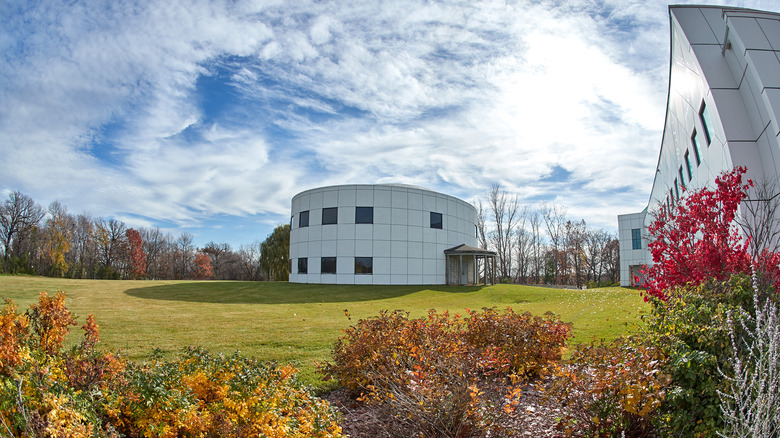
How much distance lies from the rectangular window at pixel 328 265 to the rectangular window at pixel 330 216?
9.26 ft

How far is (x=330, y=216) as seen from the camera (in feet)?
102

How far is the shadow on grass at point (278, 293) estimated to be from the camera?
22.7m

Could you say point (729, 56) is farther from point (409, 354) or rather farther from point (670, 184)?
point (409, 354)

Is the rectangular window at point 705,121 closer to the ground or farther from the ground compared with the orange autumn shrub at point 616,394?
farther from the ground

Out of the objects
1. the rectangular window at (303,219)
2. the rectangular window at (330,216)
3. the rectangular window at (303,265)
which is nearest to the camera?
the rectangular window at (330,216)

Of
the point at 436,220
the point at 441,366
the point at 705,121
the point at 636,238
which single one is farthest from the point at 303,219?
the point at 636,238

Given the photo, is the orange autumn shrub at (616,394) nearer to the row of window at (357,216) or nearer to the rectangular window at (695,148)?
the rectangular window at (695,148)

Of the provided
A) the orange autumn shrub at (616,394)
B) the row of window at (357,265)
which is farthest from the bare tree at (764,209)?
the row of window at (357,265)

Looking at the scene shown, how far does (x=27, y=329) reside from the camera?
3.56m

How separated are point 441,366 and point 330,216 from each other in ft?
90.3

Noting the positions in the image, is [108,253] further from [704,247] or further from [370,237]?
[704,247]

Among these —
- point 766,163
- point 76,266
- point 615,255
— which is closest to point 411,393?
point 766,163

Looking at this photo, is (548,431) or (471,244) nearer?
(548,431)

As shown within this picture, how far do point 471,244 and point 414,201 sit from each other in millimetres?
8646
